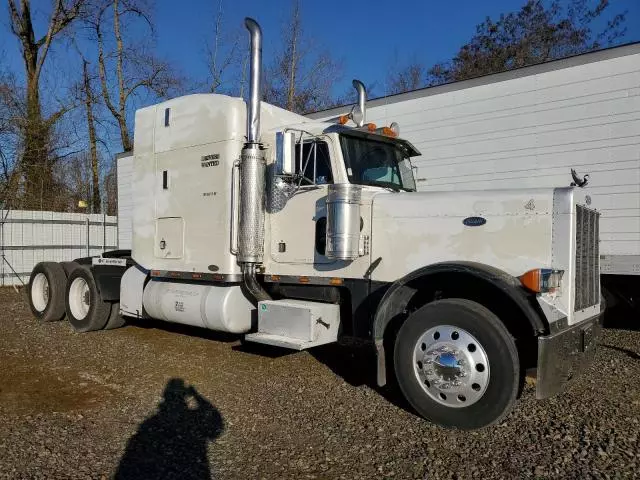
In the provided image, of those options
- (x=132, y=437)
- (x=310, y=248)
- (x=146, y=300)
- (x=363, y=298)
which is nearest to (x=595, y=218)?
(x=363, y=298)

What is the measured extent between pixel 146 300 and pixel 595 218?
210 inches

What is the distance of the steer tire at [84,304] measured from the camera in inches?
328

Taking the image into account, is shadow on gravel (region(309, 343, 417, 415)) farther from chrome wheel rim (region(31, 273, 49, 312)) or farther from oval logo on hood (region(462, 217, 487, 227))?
chrome wheel rim (region(31, 273, 49, 312))

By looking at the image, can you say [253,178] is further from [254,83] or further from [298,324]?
[298,324]

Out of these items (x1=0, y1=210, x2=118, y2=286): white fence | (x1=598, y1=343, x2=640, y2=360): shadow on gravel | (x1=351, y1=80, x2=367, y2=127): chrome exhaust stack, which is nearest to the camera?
(x1=351, y1=80, x2=367, y2=127): chrome exhaust stack

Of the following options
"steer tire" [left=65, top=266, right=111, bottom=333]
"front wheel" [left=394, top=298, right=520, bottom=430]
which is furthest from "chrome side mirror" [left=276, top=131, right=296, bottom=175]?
"steer tire" [left=65, top=266, right=111, bottom=333]

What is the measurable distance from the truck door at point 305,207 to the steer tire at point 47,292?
4728mm

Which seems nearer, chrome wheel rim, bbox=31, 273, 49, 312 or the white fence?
chrome wheel rim, bbox=31, 273, 49, 312

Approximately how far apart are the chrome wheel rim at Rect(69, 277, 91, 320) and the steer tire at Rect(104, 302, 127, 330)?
0.47 metres

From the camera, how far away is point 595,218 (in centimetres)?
526

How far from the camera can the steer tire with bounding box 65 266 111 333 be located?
832cm

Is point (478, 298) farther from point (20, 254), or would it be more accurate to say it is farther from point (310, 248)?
point (20, 254)

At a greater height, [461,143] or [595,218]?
[461,143]

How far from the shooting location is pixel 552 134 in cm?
732
